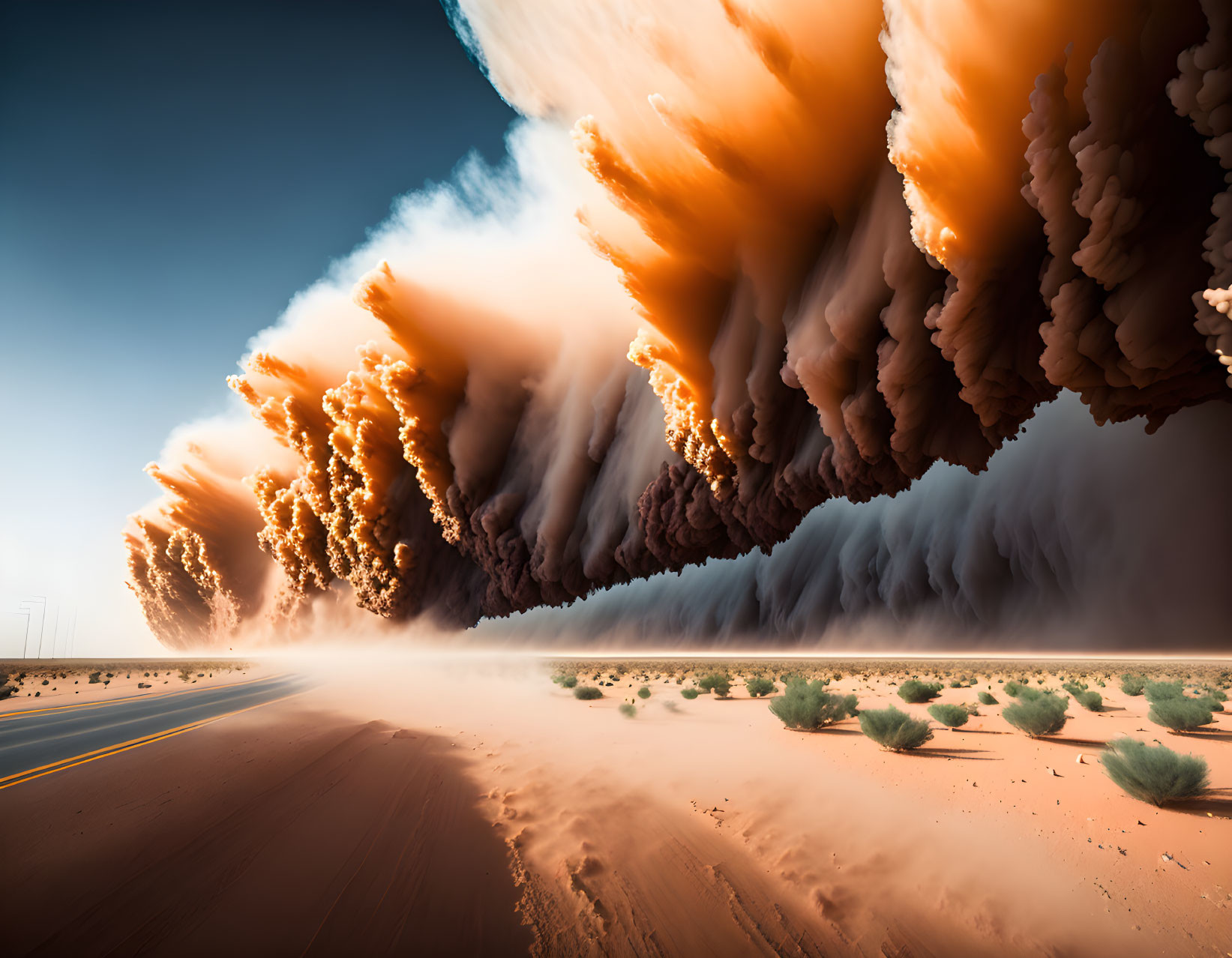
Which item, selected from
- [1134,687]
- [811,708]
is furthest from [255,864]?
[1134,687]

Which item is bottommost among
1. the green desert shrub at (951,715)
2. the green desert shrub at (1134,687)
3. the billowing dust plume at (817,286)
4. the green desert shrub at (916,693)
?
the green desert shrub at (1134,687)

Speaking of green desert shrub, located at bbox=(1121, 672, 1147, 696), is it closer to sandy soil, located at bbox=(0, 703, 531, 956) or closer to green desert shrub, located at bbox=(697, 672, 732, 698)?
green desert shrub, located at bbox=(697, 672, 732, 698)

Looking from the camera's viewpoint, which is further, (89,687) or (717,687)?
(89,687)

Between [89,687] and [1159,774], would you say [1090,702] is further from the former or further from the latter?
[89,687]

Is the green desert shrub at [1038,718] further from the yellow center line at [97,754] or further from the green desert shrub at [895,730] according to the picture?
the yellow center line at [97,754]

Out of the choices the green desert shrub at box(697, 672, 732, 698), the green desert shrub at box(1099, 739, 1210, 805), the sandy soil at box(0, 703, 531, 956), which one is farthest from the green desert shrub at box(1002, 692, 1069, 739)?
the green desert shrub at box(697, 672, 732, 698)

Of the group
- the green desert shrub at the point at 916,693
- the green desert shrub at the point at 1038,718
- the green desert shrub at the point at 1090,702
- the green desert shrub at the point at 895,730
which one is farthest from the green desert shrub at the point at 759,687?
the green desert shrub at the point at 895,730
